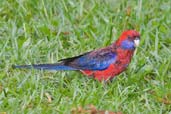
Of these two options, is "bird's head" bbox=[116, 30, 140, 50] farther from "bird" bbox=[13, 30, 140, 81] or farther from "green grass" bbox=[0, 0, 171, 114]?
"green grass" bbox=[0, 0, 171, 114]

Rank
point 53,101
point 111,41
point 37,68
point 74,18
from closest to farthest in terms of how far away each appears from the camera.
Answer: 1. point 53,101
2. point 37,68
3. point 111,41
4. point 74,18

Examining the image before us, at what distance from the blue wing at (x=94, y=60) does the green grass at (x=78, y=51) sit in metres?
0.12

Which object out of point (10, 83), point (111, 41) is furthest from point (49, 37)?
point (10, 83)

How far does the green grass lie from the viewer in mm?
5875

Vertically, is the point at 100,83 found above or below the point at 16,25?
below

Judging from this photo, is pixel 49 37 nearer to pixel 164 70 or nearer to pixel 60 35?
pixel 60 35

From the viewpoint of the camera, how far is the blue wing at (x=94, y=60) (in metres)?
6.28

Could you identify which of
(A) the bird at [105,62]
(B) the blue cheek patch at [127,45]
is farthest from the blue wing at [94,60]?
(B) the blue cheek patch at [127,45]

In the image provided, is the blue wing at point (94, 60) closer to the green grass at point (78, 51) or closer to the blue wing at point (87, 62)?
the blue wing at point (87, 62)

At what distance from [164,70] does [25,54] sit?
4.01ft

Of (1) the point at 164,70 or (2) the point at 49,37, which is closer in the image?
(1) the point at 164,70

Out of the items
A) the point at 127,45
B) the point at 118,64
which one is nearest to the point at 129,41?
the point at 127,45

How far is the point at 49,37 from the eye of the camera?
7090 mm

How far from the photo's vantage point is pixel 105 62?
247 inches
